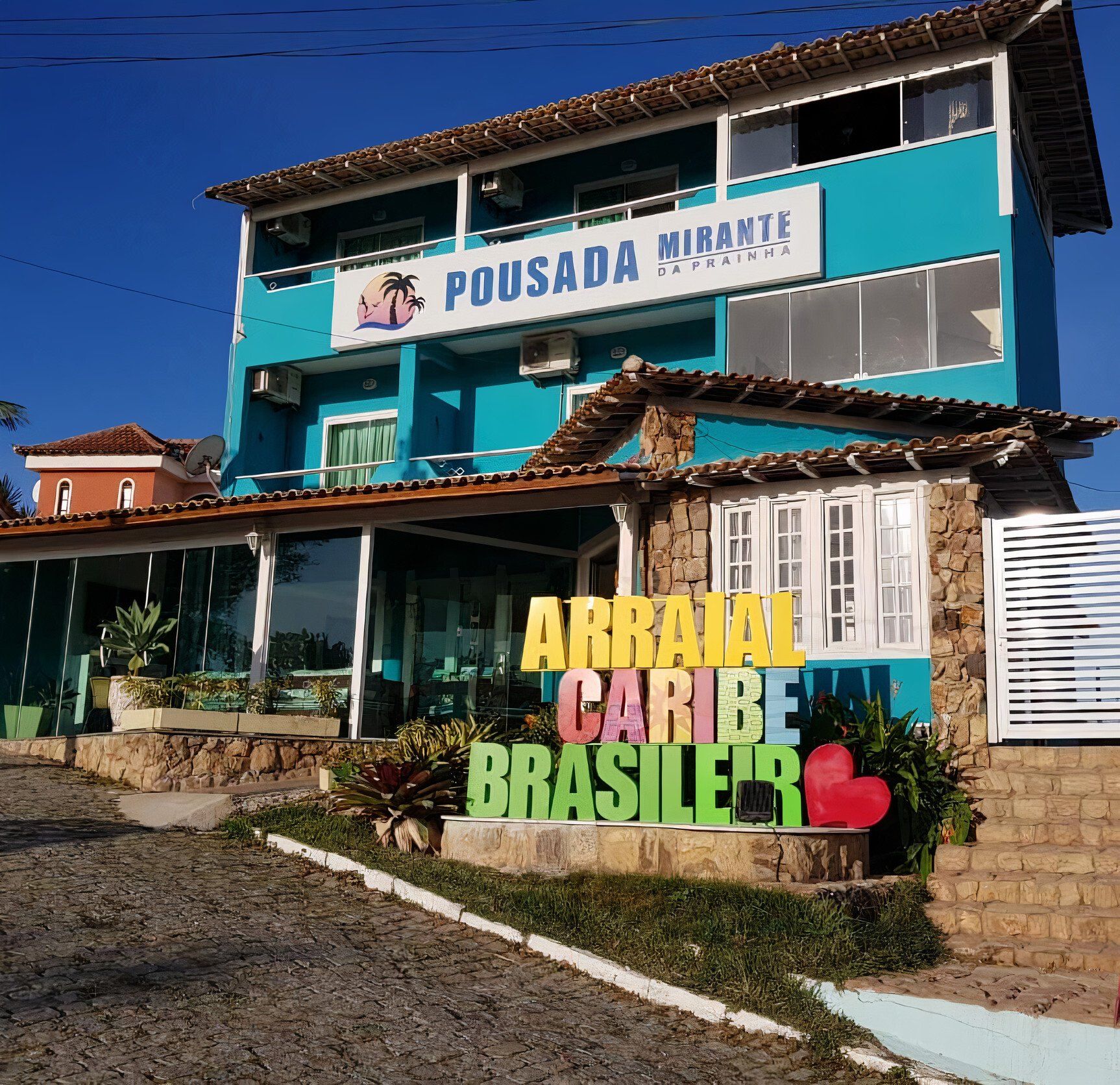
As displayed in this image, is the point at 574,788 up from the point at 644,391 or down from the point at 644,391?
down

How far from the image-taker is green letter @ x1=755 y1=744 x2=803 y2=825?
988 centimetres

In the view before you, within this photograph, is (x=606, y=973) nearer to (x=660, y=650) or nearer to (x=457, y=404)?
(x=660, y=650)

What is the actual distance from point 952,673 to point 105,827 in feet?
→ 26.6

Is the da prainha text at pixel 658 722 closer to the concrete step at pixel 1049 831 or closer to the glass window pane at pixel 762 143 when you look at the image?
the concrete step at pixel 1049 831

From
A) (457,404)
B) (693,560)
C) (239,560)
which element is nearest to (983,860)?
(693,560)

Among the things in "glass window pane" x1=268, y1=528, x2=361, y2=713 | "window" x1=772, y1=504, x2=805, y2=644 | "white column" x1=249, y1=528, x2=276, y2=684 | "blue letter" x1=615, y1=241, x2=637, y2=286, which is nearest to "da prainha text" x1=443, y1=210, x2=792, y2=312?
"blue letter" x1=615, y1=241, x2=637, y2=286

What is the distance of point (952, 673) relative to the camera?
37.3 feet

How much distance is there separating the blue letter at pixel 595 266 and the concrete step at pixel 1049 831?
1121 cm

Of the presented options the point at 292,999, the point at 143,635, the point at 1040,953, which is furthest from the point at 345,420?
the point at 1040,953

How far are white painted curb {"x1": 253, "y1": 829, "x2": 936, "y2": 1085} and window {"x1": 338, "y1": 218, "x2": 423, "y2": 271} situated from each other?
1416 cm

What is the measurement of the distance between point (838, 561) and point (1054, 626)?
2294mm

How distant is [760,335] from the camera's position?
58.2 feet

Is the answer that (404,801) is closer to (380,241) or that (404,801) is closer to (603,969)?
(603,969)

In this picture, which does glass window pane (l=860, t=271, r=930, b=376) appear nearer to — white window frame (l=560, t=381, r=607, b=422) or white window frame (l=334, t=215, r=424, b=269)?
white window frame (l=560, t=381, r=607, b=422)
